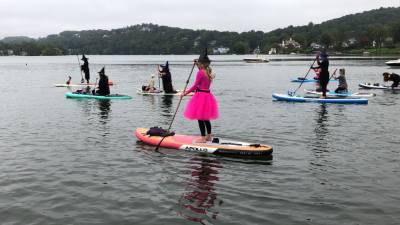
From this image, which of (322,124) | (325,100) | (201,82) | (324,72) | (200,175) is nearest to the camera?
(200,175)

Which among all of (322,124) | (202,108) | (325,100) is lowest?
(322,124)

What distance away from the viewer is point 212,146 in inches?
560

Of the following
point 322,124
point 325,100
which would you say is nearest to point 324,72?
point 325,100

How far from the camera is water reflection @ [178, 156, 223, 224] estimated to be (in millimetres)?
9102

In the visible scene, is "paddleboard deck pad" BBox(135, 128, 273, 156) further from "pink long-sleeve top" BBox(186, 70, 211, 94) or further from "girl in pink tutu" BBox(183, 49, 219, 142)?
"pink long-sleeve top" BBox(186, 70, 211, 94)

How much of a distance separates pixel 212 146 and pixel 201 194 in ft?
13.0

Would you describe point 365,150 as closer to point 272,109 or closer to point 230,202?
point 230,202

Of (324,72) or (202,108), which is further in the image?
(324,72)

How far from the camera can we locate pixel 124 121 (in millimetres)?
21266

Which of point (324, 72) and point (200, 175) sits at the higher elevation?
point (324, 72)

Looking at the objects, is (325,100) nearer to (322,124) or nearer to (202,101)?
(322,124)

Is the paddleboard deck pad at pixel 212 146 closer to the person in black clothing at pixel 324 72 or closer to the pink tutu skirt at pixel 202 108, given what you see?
the pink tutu skirt at pixel 202 108

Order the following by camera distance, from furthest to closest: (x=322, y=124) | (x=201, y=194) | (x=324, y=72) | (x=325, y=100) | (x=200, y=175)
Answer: (x=324, y=72) → (x=325, y=100) → (x=322, y=124) → (x=200, y=175) → (x=201, y=194)

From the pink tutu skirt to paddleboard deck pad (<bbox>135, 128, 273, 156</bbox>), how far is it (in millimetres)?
939
